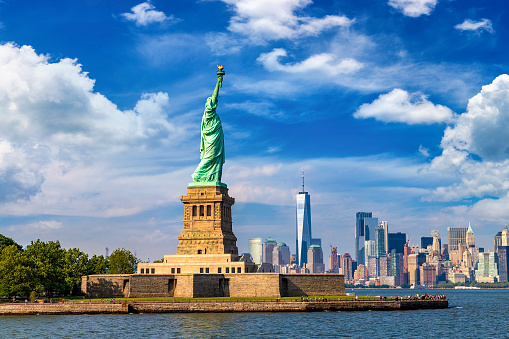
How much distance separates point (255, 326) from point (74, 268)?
51.0 metres

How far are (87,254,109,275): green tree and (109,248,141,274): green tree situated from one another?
4.60 ft

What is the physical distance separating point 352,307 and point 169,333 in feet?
133

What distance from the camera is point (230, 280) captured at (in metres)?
115

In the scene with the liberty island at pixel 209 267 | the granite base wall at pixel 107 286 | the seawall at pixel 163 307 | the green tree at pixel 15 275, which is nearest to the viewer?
the seawall at pixel 163 307

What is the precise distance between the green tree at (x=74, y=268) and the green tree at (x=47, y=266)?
0.97 metres

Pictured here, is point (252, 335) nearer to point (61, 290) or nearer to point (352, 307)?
point (352, 307)

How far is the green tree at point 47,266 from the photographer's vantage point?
367 feet

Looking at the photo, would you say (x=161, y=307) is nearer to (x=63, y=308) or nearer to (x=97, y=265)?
(x=63, y=308)

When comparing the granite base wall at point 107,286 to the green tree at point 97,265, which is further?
the green tree at point 97,265

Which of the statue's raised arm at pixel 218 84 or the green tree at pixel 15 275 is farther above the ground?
the statue's raised arm at pixel 218 84

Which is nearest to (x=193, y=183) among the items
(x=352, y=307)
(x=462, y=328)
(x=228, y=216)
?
(x=228, y=216)

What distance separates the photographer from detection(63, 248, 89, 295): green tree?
12181 centimetres

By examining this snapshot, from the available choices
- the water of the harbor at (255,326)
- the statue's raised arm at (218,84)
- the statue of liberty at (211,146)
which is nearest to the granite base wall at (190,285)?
the water of the harbor at (255,326)

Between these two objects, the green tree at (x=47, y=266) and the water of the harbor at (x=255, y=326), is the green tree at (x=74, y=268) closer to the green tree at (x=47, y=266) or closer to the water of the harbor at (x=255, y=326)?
the green tree at (x=47, y=266)
